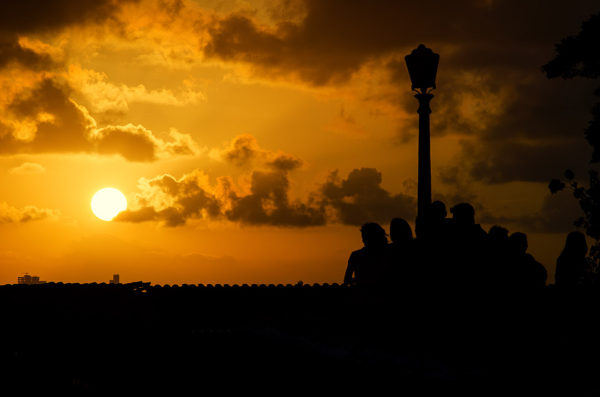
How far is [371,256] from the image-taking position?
9.38 metres

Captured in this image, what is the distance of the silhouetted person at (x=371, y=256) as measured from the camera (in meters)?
9.17

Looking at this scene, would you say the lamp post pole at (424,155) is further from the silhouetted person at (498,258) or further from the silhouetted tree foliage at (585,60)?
the silhouetted tree foliage at (585,60)

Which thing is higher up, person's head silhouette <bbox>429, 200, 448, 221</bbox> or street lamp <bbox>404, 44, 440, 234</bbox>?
street lamp <bbox>404, 44, 440, 234</bbox>

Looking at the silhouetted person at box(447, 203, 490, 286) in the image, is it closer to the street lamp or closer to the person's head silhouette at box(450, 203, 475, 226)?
the person's head silhouette at box(450, 203, 475, 226)

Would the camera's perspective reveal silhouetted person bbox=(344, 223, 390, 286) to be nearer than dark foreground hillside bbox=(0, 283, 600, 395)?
No

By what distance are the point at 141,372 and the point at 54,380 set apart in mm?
1606

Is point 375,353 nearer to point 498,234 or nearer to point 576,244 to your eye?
point 498,234

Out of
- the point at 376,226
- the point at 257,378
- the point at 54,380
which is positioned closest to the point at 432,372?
the point at 257,378

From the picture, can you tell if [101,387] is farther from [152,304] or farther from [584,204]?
[584,204]

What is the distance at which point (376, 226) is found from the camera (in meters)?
9.43

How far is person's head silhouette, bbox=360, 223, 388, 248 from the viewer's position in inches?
369

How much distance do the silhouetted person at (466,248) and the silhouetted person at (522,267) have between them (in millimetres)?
320

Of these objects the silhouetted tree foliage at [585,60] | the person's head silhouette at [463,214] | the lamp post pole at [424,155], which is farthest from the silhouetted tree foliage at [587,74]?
the person's head silhouette at [463,214]

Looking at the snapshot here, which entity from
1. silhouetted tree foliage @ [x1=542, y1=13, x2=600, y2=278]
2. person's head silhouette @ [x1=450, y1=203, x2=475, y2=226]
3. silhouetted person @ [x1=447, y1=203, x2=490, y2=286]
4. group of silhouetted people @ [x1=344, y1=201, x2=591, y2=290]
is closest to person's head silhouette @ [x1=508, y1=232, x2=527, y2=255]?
group of silhouetted people @ [x1=344, y1=201, x2=591, y2=290]
